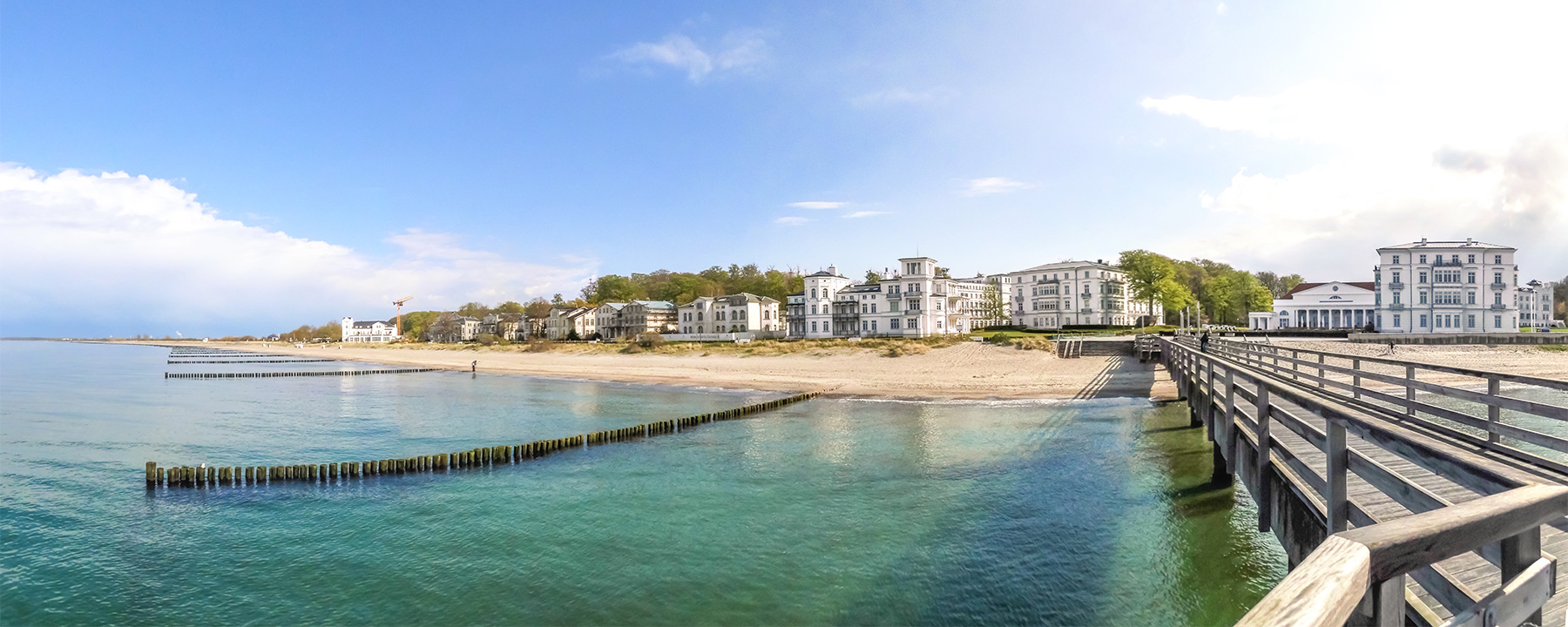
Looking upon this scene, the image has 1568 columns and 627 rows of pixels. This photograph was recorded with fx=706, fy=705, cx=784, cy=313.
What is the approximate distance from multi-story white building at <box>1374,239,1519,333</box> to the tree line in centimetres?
1751

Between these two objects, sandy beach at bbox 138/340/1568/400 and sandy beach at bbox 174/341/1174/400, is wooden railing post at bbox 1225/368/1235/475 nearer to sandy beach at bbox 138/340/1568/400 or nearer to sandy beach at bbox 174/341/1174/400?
sandy beach at bbox 138/340/1568/400

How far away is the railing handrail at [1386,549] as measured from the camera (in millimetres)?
2111

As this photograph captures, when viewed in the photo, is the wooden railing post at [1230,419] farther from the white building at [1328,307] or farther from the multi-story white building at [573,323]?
the multi-story white building at [573,323]

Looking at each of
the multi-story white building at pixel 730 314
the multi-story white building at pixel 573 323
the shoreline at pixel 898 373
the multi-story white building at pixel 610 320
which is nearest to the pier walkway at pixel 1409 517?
the shoreline at pixel 898 373

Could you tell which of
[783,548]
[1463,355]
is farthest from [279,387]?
[1463,355]

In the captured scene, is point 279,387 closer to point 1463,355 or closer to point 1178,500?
point 1178,500

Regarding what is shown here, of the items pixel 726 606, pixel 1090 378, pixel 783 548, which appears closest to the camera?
pixel 726 606

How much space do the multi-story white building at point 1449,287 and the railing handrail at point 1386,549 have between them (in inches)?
3489

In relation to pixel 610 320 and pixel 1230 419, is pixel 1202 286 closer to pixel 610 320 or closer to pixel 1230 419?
pixel 610 320

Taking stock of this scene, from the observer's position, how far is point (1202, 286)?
112875mm

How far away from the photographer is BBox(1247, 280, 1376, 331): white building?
259 feet

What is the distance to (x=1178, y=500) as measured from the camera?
1659 centimetres

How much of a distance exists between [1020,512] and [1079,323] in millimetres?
86635

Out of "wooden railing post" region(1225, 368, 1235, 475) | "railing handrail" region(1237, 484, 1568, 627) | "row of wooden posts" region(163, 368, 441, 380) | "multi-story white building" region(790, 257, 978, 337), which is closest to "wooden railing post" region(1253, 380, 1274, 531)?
"wooden railing post" region(1225, 368, 1235, 475)
